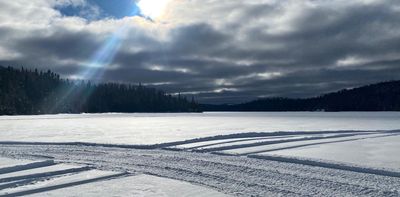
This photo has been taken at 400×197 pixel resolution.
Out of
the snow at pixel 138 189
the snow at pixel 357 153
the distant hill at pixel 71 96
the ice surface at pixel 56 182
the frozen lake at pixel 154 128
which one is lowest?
the snow at pixel 138 189

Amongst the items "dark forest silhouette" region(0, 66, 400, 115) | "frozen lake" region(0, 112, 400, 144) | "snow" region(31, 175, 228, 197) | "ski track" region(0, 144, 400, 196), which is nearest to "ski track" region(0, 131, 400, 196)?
"ski track" region(0, 144, 400, 196)

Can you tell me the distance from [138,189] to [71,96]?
131 meters

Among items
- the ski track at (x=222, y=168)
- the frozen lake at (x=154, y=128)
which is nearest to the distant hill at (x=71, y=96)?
the frozen lake at (x=154, y=128)

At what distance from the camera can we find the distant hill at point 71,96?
386ft

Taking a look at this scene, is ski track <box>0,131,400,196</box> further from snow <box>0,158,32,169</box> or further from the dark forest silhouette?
the dark forest silhouette

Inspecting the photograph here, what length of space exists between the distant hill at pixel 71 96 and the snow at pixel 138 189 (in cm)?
10918

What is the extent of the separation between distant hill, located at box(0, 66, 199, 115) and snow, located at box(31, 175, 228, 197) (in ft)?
358

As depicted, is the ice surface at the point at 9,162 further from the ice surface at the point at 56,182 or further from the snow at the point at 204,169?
the ice surface at the point at 56,182

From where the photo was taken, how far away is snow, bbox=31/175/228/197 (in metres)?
7.14

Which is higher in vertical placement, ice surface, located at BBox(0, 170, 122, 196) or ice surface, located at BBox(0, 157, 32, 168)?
ice surface, located at BBox(0, 157, 32, 168)

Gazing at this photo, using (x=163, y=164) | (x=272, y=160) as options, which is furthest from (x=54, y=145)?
(x=272, y=160)

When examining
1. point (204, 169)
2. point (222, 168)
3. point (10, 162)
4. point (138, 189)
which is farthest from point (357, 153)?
point (10, 162)

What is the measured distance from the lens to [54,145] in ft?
49.9

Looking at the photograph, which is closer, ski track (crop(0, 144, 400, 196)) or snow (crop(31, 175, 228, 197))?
snow (crop(31, 175, 228, 197))
